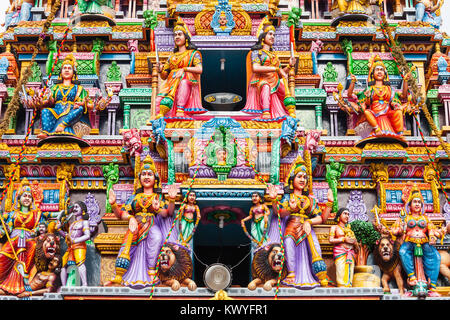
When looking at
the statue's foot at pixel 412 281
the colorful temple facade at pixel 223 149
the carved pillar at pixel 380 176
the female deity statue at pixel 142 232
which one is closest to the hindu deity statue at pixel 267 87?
the colorful temple facade at pixel 223 149

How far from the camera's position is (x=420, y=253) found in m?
19.9

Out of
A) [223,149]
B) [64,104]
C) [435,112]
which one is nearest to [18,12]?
[64,104]

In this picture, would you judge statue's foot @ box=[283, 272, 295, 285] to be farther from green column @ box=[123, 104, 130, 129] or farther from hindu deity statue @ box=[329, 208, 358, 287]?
green column @ box=[123, 104, 130, 129]

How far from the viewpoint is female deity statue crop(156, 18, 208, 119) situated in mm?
21656

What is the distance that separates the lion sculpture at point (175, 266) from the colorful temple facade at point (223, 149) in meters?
0.03

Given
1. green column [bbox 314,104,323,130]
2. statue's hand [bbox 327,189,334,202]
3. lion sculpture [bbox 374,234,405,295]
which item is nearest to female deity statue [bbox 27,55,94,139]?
green column [bbox 314,104,323,130]

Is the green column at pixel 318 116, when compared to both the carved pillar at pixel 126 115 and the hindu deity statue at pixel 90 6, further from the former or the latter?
the hindu deity statue at pixel 90 6

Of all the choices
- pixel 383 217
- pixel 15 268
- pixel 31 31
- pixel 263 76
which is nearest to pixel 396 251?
pixel 383 217

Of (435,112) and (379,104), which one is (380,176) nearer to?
(379,104)

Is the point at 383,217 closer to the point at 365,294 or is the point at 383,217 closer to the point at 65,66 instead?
the point at 365,294

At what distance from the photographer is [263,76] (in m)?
22.1

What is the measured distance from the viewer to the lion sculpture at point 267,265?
19125mm
